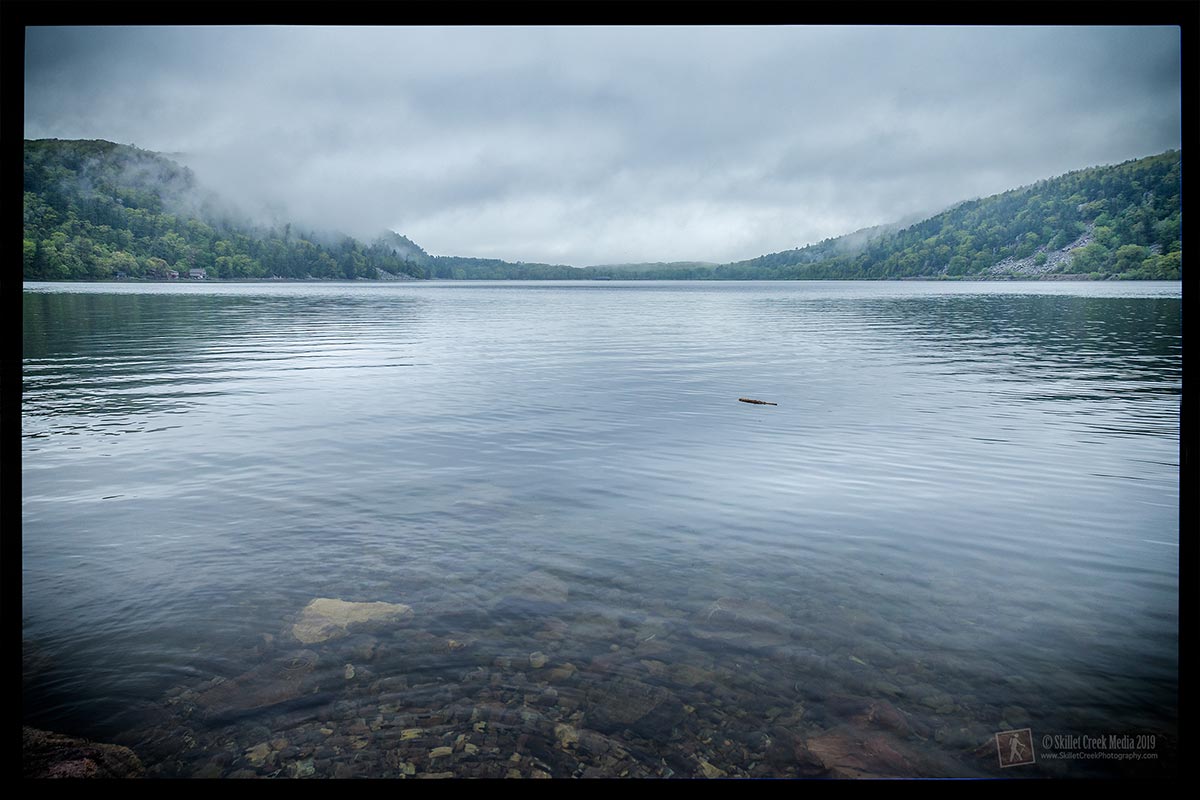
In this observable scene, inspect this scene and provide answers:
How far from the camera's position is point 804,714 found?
5094 millimetres

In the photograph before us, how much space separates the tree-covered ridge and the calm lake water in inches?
4835

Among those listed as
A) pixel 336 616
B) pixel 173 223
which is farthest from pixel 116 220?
pixel 336 616

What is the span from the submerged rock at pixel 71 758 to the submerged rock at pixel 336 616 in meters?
1.65

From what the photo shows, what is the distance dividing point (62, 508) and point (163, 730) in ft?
22.1

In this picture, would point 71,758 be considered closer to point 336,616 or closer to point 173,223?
point 336,616

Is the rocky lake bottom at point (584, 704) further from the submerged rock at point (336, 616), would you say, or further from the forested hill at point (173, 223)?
the forested hill at point (173, 223)

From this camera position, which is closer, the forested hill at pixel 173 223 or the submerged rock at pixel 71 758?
the submerged rock at pixel 71 758

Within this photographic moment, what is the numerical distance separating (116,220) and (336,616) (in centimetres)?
17483

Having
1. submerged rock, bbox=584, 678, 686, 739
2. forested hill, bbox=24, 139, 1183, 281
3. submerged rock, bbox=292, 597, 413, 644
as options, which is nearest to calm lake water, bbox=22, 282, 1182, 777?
submerged rock, bbox=584, 678, 686, 739

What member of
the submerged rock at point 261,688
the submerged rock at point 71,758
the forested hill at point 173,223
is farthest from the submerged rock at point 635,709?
the forested hill at point 173,223

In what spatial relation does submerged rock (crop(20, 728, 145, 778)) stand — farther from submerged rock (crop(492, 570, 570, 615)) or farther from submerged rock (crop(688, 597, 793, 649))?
submerged rock (crop(688, 597, 793, 649))

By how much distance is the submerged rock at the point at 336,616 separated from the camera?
20.4ft

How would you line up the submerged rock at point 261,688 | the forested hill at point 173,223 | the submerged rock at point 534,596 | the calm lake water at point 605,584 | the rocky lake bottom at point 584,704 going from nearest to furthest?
the rocky lake bottom at point 584,704, the calm lake water at point 605,584, the submerged rock at point 261,688, the submerged rock at point 534,596, the forested hill at point 173,223

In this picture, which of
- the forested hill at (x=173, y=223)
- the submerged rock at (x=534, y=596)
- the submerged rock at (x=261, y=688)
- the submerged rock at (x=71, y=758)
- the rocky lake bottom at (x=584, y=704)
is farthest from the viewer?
the forested hill at (x=173, y=223)
